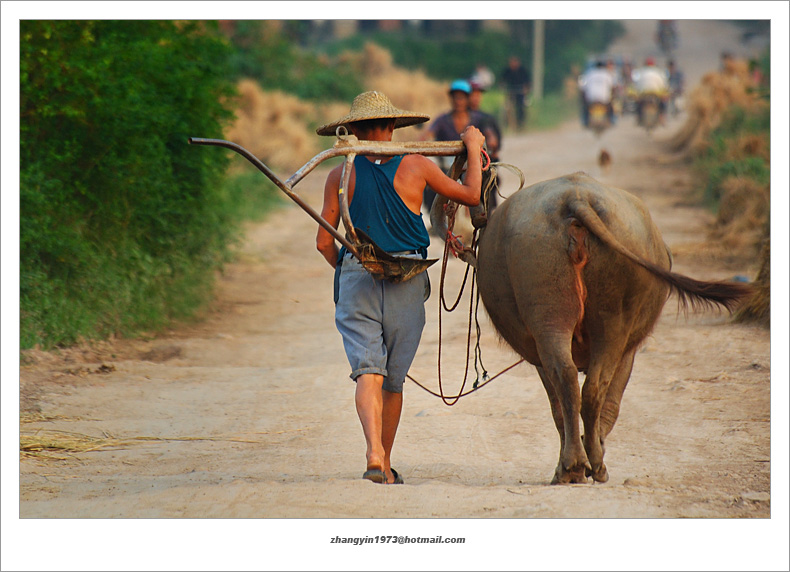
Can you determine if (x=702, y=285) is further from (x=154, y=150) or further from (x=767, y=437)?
(x=154, y=150)

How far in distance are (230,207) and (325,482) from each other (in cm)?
767

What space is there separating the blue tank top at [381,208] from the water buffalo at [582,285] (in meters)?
0.46

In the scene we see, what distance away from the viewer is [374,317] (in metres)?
4.51

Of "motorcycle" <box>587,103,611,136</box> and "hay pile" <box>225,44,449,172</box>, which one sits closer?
"hay pile" <box>225,44,449,172</box>

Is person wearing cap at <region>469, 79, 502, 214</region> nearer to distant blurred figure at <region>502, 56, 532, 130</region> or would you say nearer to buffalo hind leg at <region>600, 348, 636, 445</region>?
buffalo hind leg at <region>600, 348, 636, 445</region>

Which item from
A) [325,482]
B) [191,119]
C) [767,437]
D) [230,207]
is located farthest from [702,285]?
[230,207]

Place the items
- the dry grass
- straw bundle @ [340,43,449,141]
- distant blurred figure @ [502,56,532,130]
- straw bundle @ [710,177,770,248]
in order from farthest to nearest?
straw bundle @ [340,43,449,141]
distant blurred figure @ [502,56,532,130]
straw bundle @ [710,177,770,248]
the dry grass

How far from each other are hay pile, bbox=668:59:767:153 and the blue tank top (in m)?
13.8

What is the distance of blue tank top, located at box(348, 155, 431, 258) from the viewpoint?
14.5 ft

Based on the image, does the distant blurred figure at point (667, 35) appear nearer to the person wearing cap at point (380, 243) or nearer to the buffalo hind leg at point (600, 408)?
the buffalo hind leg at point (600, 408)

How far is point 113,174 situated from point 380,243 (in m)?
4.39

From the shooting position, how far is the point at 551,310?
424 cm

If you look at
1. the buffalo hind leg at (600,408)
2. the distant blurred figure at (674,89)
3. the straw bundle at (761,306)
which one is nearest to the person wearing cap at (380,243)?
the buffalo hind leg at (600,408)

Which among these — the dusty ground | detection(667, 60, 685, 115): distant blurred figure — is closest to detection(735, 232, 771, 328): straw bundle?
the dusty ground
